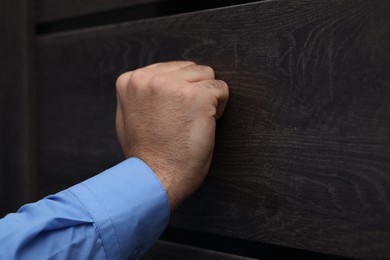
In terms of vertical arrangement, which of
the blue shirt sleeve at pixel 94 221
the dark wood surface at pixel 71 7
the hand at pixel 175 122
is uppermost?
the dark wood surface at pixel 71 7

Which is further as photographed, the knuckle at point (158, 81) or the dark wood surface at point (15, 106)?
the dark wood surface at point (15, 106)

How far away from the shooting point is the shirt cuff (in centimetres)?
71

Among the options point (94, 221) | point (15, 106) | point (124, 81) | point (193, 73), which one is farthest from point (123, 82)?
point (15, 106)

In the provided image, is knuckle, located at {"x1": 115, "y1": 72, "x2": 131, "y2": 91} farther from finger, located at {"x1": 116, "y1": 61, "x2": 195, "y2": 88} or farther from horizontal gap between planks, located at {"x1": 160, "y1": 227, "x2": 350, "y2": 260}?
horizontal gap between planks, located at {"x1": 160, "y1": 227, "x2": 350, "y2": 260}

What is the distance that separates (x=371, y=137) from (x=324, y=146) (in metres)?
0.07

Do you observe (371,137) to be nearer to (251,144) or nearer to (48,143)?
(251,144)

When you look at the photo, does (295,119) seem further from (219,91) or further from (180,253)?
(180,253)

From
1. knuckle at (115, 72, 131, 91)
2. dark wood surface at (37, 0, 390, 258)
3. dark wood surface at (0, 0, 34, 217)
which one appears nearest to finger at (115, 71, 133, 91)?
knuckle at (115, 72, 131, 91)

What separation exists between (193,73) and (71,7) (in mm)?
443

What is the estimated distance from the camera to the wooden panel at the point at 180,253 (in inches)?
32.8

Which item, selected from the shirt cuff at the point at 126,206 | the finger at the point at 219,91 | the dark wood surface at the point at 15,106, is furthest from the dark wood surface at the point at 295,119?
the dark wood surface at the point at 15,106

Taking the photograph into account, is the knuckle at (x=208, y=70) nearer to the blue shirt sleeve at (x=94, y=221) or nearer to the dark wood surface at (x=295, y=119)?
the dark wood surface at (x=295, y=119)

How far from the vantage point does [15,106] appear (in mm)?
1222

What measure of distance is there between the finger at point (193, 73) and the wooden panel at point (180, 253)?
10.7 inches
